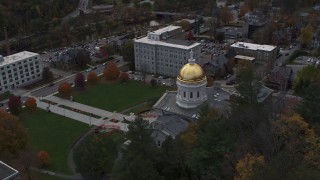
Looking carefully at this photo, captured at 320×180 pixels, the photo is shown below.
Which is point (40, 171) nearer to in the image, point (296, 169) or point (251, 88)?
point (251, 88)

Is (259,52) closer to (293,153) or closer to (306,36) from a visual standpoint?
(306,36)

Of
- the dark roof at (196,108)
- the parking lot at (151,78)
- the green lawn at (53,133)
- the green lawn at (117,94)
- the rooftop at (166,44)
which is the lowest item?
the green lawn at (53,133)

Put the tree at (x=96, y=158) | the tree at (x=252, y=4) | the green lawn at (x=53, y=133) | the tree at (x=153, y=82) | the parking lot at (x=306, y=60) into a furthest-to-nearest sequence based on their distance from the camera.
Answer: the tree at (x=252, y=4) < the parking lot at (x=306, y=60) < the tree at (x=153, y=82) < the green lawn at (x=53, y=133) < the tree at (x=96, y=158)

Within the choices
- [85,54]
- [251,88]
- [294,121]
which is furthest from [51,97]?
[294,121]

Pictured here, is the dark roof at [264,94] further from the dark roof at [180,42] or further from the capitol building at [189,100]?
the dark roof at [180,42]

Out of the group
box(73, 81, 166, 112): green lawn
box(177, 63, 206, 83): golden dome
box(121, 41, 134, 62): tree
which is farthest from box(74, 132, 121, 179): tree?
box(121, 41, 134, 62): tree

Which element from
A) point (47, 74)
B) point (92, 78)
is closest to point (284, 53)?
point (92, 78)

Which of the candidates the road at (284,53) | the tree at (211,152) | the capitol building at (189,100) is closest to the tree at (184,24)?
the road at (284,53)
